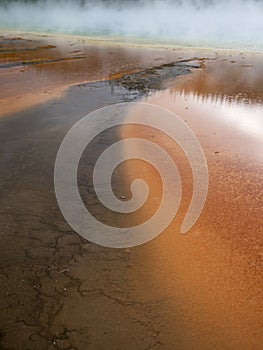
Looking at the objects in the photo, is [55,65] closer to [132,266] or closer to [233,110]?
[233,110]

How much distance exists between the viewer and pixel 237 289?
9.29 feet

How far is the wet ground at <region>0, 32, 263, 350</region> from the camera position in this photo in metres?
2.46

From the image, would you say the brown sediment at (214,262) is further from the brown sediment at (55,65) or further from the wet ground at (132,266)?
the brown sediment at (55,65)

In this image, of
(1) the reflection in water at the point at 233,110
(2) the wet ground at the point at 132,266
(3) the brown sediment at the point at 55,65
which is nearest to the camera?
(2) the wet ground at the point at 132,266

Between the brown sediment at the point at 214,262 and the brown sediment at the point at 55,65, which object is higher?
the brown sediment at the point at 214,262

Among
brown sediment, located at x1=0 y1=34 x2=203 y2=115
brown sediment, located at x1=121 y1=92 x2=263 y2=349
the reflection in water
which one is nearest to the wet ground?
brown sediment, located at x1=121 y1=92 x2=263 y2=349

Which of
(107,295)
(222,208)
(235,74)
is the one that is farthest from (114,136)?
(235,74)

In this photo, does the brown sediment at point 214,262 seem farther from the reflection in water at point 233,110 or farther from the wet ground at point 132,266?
the reflection in water at point 233,110

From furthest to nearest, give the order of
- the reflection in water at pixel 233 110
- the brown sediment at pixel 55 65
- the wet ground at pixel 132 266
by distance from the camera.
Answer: the brown sediment at pixel 55 65 → the reflection in water at pixel 233 110 → the wet ground at pixel 132 266

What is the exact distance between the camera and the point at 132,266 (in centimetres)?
309

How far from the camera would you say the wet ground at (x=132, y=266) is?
2455mm

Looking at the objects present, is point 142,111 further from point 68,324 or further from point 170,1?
point 170,1

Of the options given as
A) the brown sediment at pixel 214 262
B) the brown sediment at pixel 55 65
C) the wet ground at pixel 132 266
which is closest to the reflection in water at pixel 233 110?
the wet ground at pixel 132 266

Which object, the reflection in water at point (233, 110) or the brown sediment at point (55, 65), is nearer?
the reflection in water at point (233, 110)
